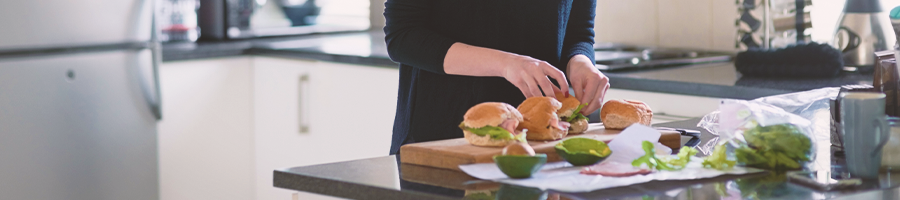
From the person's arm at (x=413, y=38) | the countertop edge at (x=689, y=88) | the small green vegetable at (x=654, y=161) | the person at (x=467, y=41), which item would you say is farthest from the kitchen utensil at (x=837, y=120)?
the countertop edge at (x=689, y=88)

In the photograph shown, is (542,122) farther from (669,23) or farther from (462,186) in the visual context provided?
(669,23)

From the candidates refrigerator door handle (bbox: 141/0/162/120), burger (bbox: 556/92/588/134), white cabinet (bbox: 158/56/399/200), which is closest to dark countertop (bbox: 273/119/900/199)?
burger (bbox: 556/92/588/134)

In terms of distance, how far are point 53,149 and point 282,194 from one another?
65 centimetres

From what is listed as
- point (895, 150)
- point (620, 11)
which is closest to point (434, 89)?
point (895, 150)

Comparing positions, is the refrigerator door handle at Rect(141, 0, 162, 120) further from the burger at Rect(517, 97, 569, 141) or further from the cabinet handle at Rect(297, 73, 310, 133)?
the burger at Rect(517, 97, 569, 141)

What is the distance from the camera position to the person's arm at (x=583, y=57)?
1.17 metres

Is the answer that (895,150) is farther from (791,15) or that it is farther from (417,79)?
(791,15)

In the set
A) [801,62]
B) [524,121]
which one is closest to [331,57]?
[801,62]

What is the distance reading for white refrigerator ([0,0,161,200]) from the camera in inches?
89.5

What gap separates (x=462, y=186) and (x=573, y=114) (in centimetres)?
30

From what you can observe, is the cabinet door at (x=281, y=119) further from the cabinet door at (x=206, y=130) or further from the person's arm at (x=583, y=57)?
the person's arm at (x=583, y=57)

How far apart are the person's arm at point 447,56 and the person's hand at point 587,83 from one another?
0.14 feet

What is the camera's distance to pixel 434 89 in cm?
142

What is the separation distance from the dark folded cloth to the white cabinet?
0.96 metres
